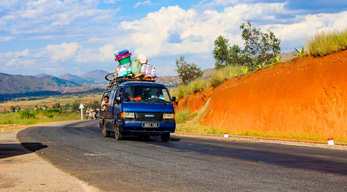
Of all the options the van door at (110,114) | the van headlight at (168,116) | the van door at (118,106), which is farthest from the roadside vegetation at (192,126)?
the van door at (118,106)

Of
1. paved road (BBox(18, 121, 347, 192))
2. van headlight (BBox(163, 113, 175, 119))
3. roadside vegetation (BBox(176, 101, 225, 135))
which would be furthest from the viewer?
roadside vegetation (BBox(176, 101, 225, 135))

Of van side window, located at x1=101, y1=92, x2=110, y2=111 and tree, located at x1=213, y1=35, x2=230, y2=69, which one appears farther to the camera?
tree, located at x1=213, y1=35, x2=230, y2=69

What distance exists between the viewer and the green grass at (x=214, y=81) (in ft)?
96.0

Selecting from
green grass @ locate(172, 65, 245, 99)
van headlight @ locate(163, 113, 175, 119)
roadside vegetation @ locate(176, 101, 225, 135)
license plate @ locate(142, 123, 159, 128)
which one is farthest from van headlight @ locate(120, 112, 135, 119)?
green grass @ locate(172, 65, 245, 99)

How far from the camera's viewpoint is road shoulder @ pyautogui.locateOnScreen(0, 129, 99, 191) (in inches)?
290

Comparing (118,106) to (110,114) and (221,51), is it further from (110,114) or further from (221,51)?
(221,51)

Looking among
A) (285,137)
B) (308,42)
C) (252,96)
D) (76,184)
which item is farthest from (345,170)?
(252,96)

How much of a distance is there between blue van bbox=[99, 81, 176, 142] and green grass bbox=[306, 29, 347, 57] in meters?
6.93

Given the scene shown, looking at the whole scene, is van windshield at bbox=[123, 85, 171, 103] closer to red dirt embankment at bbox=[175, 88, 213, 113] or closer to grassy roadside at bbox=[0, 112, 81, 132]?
grassy roadside at bbox=[0, 112, 81, 132]

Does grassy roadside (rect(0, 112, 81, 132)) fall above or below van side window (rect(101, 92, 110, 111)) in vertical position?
below

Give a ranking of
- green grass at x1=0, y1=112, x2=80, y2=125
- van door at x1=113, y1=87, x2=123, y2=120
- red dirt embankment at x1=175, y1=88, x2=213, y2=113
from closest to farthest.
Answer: van door at x1=113, y1=87, x2=123, y2=120
red dirt embankment at x1=175, y1=88, x2=213, y2=113
green grass at x1=0, y1=112, x2=80, y2=125

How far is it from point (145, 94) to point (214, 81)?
14175mm

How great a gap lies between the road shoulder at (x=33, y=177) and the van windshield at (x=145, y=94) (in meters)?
6.26

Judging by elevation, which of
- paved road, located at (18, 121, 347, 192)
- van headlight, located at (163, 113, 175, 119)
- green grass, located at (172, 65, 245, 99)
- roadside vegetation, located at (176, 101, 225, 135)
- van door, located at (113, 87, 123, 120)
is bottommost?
paved road, located at (18, 121, 347, 192)
